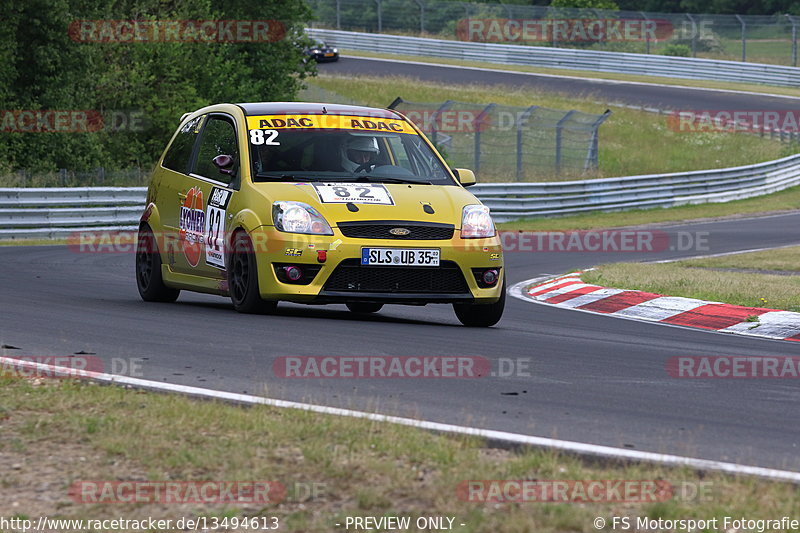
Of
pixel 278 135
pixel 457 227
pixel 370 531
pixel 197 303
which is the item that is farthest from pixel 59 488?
pixel 197 303

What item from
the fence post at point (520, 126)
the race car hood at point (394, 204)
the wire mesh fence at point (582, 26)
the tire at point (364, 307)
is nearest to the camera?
the race car hood at point (394, 204)

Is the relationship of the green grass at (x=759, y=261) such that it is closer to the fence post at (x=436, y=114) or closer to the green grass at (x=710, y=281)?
the green grass at (x=710, y=281)

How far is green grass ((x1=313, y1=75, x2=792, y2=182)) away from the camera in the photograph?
113 ft

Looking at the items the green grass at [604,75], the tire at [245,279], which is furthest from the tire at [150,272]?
the green grass at [604,75]

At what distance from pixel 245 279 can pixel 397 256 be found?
1168 mm

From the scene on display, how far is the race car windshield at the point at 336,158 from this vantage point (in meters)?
9.75

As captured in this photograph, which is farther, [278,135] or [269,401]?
[278,135]

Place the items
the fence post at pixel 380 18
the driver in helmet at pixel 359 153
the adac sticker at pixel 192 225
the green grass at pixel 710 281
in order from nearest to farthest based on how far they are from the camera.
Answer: the driver in helmet at pixel 359 153
the adac sticker at pixel 192 225
the green grass at pixel 710 281
the fence post at pixel 380 18

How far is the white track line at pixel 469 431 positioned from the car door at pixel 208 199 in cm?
318

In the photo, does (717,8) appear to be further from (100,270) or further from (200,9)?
(100,270)

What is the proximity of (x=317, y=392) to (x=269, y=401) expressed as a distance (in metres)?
0.44

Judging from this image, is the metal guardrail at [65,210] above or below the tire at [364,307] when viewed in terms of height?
below

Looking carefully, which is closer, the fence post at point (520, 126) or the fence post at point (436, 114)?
the fence post at point (436, 114)

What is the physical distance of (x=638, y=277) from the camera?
46.5 feet
